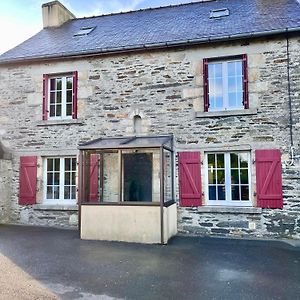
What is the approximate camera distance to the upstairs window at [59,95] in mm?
9336

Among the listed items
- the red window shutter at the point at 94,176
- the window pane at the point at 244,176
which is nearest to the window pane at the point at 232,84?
the window pane at the point at 244,176

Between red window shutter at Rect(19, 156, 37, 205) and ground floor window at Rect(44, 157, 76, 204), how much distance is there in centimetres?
32

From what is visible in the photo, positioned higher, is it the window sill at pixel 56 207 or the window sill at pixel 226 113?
the window sill at pixel 226 113

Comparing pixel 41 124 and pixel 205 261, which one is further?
pixel 41 124

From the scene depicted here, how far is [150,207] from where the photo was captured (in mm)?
7234

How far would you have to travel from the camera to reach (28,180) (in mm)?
9312

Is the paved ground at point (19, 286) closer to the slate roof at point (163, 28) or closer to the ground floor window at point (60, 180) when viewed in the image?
the ground floor window at point (60, 180)

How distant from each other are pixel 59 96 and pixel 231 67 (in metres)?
4.86

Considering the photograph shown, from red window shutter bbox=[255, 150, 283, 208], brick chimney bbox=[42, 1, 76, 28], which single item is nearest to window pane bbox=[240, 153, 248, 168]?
red window shutter bbox=[255, 150, 283, 208]

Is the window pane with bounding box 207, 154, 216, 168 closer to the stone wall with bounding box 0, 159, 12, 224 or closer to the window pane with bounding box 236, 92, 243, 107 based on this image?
the window pane with bounding box 236, 92, 243, 107

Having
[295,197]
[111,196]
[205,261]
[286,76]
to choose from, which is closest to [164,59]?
[286,76]

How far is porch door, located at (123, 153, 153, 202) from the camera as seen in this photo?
8.67m

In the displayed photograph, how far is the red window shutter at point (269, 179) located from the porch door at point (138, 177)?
8.96ft

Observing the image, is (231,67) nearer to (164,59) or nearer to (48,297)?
(164,59)
